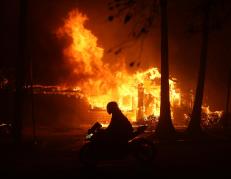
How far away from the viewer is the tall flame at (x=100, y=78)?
4159 cm

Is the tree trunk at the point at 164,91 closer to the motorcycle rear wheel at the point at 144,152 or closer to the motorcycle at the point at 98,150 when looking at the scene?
the motorcycle rear wheel at the point at 144,152

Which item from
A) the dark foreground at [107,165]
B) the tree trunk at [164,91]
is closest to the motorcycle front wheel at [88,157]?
the dark foreground at [107,165]

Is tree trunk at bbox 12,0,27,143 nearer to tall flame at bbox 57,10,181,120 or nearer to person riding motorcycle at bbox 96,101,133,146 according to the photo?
person riding motorcycle at bbox 96,101,133,146

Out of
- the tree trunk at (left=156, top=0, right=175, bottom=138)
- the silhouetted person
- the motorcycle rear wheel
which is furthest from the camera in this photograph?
the tree trunk at (left=156, top=0, right=175, bottom=138)

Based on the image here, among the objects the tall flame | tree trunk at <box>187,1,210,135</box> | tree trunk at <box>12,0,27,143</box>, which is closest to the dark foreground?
tree trunk at <box>12,0,27,143</box>

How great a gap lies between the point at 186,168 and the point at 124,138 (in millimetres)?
1996

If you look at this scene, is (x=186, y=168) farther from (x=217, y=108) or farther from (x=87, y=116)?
(x=217, y=108)

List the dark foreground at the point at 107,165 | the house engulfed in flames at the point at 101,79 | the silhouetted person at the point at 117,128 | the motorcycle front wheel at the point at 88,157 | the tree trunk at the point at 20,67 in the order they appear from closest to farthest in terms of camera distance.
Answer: the dark foreground at the point at 107,165 < the motorcycle front wheel at the point at 88,157 < the silhouetted person at the point at 117,128 < the tree trunk at the point at 20,67 < the house engulfed in flames at the point at 101,79

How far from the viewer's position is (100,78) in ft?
143

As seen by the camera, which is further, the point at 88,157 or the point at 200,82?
the point at 200,82

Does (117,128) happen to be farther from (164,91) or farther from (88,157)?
(164,91)

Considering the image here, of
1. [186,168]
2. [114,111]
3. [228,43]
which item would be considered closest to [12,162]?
[114,111]

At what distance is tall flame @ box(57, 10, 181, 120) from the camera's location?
41594mm

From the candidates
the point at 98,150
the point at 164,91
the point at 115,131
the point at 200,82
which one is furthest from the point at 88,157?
the point at 200,82
